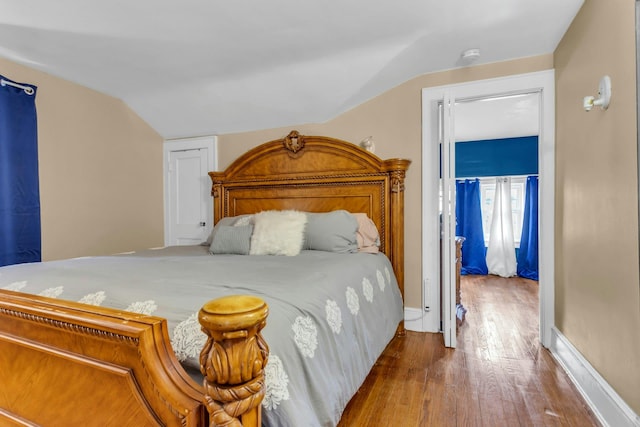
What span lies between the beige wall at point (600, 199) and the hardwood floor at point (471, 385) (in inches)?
10.9

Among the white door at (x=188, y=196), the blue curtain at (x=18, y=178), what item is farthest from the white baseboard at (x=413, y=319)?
the blue curtain at (x=18, y=178)

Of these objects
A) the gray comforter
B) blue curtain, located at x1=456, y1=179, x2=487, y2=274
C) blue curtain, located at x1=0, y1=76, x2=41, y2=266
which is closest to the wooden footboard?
the gray comforter

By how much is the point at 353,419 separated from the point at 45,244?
2972mm

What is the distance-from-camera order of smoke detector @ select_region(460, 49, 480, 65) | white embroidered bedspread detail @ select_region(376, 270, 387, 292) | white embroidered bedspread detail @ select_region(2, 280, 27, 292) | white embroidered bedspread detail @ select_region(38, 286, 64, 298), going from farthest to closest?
smoke detector @ select_region(460, 49, 480, 65)
white embroidered bedspread detail @ select_region(376, 270, 387, 292)
white embroidered bedspread detail @ select_region(2, 280, 27, 292)
white embroidered bedspread detail @ select_region(38, 286, 64, 298)

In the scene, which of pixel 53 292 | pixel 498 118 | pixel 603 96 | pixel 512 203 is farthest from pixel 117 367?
pixel 512 203

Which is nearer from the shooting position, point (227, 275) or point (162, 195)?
point (227, 275)

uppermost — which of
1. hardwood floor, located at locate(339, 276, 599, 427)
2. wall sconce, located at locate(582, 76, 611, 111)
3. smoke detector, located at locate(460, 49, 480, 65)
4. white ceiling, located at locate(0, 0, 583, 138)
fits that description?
white ceiling, located at locate(0, 0, 583, 138)

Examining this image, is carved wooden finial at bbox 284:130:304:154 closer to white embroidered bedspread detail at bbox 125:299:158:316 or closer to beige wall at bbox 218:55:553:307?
beige wall at bbox 218:55:553:307

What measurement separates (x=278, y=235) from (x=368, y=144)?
1.18 metres

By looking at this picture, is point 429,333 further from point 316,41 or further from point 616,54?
point 316,41

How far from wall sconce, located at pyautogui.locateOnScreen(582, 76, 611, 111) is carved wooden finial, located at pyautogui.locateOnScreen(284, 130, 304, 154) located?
7.11 feet

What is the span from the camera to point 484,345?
8.27 ft

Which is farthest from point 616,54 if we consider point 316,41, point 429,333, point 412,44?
point 429,333

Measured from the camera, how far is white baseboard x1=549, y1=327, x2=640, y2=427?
1425 mm
